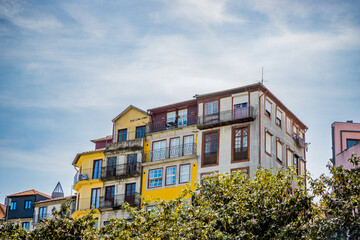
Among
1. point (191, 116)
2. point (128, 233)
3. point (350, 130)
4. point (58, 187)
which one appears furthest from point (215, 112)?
point (58, 187)

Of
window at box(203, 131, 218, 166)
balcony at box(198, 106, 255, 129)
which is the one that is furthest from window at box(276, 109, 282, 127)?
window at box(203, 131, 218, 166)

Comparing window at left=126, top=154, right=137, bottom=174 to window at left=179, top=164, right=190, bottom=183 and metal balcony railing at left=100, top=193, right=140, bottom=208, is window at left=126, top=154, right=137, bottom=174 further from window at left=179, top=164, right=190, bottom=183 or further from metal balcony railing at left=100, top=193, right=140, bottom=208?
window at left=179, top=164, right=190, bottom=183

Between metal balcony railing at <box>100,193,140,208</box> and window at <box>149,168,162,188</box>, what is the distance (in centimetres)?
173

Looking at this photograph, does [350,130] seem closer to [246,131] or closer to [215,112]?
[246,131]

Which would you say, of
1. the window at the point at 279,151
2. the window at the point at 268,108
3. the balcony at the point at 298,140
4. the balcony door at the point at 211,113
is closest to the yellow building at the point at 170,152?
the balcony door at the point at 211,113

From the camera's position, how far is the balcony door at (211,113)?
5550 centimetres

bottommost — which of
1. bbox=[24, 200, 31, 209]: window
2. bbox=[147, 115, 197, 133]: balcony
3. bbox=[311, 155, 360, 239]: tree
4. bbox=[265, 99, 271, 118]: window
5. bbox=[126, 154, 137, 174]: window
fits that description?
bbox=[311, 155, 360, 239]: tree

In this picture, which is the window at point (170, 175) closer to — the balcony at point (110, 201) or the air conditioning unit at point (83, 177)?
the balcony at point (110, 201)

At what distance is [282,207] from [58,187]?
182 feet

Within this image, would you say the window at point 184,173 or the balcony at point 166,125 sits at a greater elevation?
the balcony at point 166,125

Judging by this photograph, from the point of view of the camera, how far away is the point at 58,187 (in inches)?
3334

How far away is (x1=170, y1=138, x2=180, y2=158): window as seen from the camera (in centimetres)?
5712

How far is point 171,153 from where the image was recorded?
188 feet

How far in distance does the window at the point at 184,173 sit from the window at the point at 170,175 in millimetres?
783
